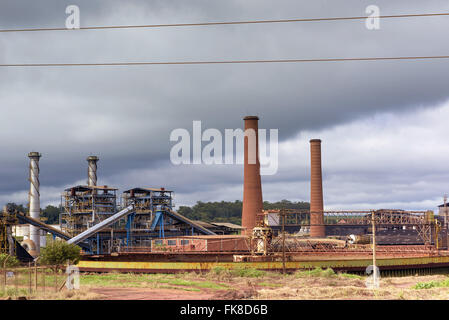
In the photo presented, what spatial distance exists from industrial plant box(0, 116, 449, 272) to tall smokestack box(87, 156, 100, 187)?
187 mm

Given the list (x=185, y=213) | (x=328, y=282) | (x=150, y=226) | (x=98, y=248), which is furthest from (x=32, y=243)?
(x=185, y=213)

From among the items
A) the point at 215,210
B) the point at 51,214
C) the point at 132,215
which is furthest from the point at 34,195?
the point at 215,210

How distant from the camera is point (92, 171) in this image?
82.6m

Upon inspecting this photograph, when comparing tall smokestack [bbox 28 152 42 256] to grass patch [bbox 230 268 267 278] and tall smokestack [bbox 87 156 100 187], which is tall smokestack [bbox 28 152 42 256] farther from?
grass patch [bbox 230 268 267 278]

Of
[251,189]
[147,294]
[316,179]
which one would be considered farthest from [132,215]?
[147,294]

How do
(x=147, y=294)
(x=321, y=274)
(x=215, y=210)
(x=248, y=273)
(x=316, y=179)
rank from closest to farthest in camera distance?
(x=147, y=294), (x=321, y=274), (x=248, y=273), (x=316, y=179), (x=215, y=210)

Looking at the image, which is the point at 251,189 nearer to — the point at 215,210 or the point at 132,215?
the point at 132,215

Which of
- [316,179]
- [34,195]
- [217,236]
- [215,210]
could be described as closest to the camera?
[217,236]

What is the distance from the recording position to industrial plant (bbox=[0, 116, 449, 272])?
125ft

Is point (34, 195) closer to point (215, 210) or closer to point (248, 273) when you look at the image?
point (248, 273)

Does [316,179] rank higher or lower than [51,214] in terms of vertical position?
higher

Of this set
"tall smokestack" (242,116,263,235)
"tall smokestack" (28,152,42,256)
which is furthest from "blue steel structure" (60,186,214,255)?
"tall smokestack" (242,116,263,235)

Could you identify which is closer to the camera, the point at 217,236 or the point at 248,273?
the point at 248,273

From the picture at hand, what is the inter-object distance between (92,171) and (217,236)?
35.7 meters
